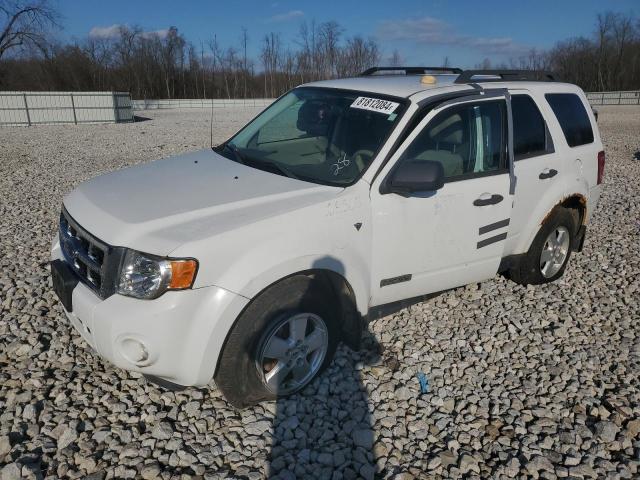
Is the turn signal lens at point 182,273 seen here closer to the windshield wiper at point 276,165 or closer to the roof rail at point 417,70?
the windshield wiper at point 276,165

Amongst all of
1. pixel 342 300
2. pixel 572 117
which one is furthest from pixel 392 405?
pixel 572 117

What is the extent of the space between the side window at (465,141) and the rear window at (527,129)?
0.20 m

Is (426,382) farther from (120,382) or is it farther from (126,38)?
(126,38)

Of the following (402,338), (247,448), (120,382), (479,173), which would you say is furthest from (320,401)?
(479,173)

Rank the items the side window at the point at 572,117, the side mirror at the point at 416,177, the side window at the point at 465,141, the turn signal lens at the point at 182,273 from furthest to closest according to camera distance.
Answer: the side window at the point at 572,117
the side window at the point at 465,141
the side mirror at the point at 416,177
the turn signal lens at the point at 182,273

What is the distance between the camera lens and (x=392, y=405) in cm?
322

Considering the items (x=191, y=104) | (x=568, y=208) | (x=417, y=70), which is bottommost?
(x=568, y=208)

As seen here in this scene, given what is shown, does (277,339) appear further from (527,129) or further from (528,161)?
(527,129)

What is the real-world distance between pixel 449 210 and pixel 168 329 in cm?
205

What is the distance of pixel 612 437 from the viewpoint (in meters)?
2.97

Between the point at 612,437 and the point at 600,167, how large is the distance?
2.96 meters

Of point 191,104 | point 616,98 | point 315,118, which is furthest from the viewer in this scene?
Result: point 191,104

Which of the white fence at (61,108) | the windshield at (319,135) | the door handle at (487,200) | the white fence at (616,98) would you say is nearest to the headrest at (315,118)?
the windshield at (319,135)

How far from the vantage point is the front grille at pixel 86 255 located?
2703 millimetres
